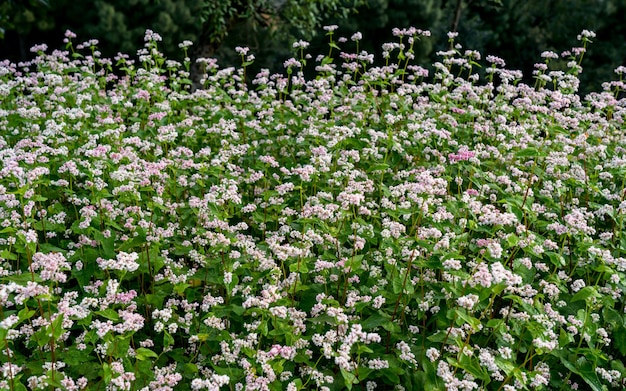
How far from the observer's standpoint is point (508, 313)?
3100 mm

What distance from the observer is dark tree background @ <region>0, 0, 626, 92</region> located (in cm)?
1800

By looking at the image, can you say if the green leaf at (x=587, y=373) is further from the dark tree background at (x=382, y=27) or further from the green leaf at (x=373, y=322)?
the dark tree background at (x=382, y=27)

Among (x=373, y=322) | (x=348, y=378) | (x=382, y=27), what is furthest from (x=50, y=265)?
(x=382, y=27)

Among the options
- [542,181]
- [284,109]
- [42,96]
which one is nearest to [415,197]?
[542,181]

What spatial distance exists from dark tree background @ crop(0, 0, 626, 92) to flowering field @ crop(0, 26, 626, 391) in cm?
1230

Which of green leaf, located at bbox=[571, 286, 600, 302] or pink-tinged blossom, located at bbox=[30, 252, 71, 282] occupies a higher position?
pink-tinged blossom, located at bbox=[30, 252, 71, 282]

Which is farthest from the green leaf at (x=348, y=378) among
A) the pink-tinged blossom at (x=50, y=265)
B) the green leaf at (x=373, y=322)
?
the pink-tinged blossom at (x=50, y=265)

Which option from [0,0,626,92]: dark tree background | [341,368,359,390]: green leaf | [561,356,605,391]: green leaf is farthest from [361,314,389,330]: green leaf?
[0,0,626,92]: dark tree background

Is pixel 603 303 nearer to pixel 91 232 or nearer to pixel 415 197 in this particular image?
pixel 415 197

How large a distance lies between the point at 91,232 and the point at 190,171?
1.14 m

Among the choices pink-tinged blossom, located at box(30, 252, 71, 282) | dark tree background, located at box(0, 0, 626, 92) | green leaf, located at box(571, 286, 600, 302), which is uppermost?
pink-tinged blossom, located at box(30, 252, 71, 282)

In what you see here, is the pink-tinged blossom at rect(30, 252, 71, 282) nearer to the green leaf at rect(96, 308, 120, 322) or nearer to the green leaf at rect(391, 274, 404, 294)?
the green leaf at rect(96, 308, 120, 322)

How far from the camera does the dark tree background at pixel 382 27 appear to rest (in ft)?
59.1

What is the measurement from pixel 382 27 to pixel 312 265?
18352 mm
